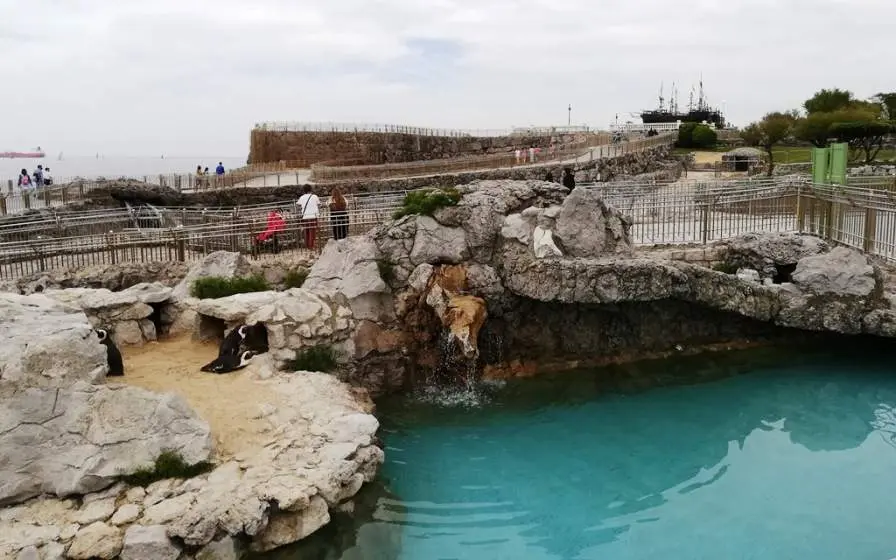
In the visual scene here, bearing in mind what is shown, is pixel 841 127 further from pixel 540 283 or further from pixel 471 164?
pixel 540 283

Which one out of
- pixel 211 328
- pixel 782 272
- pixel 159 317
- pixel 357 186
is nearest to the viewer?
pixel 211 328

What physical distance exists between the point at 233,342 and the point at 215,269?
3124 millimetres

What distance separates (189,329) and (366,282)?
11.1ft

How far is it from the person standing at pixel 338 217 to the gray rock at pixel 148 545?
999cm

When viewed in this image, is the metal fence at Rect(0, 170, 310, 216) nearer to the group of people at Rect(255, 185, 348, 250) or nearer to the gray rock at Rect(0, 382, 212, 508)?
the group of people at Rect(255, 185, 348, 250)

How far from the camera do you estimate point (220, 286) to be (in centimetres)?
1417

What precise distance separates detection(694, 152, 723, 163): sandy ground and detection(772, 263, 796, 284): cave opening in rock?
36275 millimetres

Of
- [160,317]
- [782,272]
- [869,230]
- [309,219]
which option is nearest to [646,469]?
[782,272]

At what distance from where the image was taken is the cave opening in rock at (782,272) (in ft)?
53.6

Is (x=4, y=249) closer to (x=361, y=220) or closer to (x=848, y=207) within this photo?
(x=361, y=220)

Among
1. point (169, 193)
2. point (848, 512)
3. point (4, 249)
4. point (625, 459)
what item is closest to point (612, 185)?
point (625, 459)

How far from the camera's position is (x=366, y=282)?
14094mm

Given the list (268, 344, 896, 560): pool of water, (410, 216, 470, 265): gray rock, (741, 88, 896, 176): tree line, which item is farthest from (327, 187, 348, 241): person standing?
(741, 88, 896, 176): tree line

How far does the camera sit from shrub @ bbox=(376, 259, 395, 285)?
569 inches
